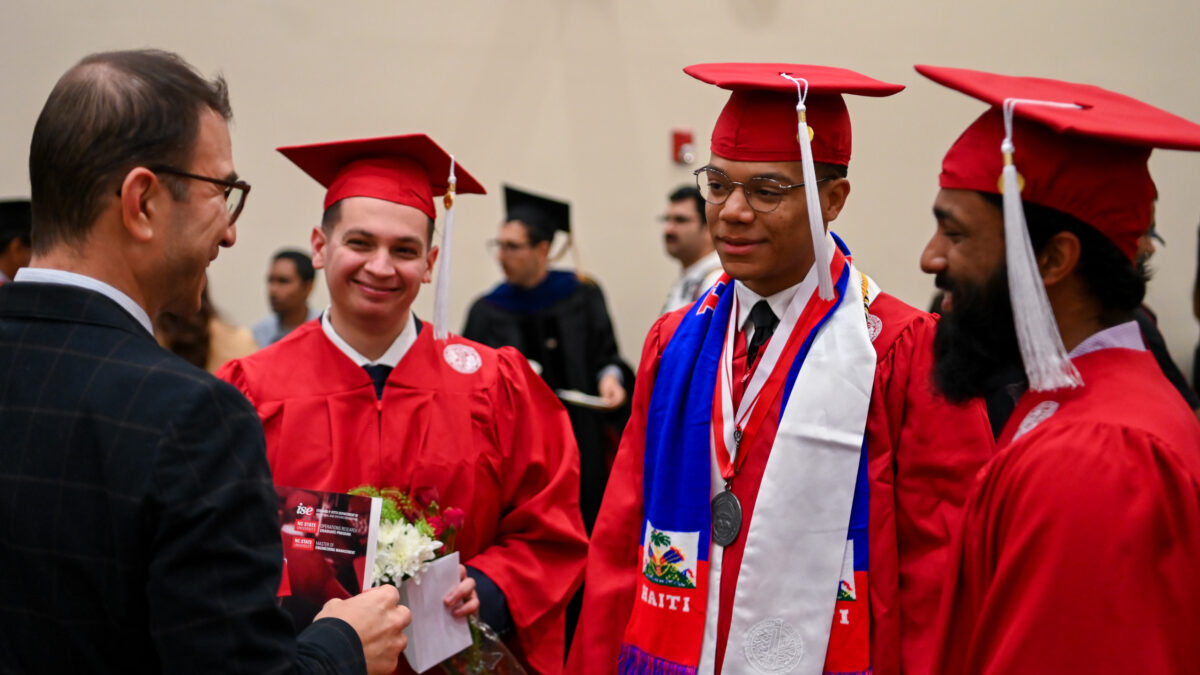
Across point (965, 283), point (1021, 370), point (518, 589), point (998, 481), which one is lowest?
point (518, 589)

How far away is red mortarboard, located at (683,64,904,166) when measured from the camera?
2.17m

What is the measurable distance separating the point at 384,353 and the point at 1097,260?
175 cm

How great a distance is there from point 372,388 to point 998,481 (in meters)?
1.61

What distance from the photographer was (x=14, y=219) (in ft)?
15.3

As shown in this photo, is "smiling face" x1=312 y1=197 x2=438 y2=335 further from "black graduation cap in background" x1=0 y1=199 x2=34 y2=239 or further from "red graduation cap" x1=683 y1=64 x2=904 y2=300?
"black graduation cap in background" x1=0 y1=199 x2=34 y2=239

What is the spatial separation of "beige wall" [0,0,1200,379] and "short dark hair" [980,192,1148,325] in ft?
17.5

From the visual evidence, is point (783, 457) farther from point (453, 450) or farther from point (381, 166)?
point (381, 166)

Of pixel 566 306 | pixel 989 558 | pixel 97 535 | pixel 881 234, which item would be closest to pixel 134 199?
pixel 97 535

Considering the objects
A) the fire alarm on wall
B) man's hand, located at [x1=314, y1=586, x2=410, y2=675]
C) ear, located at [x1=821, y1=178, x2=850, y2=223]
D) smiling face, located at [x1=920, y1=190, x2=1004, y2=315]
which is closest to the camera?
smiling face, located at [x1=920, y1=190, x2=1004, y2=315]

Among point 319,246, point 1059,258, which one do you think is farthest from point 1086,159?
point 319,246

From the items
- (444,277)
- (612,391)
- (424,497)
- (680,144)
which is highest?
(680,144)

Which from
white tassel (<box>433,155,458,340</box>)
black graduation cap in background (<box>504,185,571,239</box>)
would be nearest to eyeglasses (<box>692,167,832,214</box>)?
white tassel (<box>433,155,458,340</box>)

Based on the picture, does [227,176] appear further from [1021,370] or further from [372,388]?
[1021,370]

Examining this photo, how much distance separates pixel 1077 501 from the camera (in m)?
1.41
